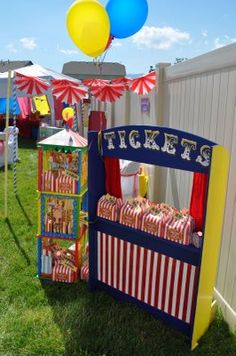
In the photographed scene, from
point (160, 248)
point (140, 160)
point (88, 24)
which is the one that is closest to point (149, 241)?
point (160, 248)

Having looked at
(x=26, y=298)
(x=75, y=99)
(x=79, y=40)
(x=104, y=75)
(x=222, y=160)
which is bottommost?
(x=26, y=298)

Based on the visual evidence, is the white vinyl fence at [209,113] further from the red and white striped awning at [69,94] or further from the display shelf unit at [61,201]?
the red and white striped awning at [69,94]

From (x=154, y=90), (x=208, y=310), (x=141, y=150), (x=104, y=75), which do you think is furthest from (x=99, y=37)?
(x=104, y=75)

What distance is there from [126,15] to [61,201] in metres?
2.58

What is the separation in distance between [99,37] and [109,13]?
604 millimetres

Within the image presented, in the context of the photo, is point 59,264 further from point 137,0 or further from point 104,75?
point 104,75

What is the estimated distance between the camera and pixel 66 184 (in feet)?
12.1

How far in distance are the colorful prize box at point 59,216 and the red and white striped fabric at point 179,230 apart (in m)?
1.18

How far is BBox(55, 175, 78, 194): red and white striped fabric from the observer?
3.69 metres

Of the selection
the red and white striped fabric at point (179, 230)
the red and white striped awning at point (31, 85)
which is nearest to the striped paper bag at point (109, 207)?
the red and white striped fabric at point (179, 230)

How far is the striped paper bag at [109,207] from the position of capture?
10.8 ft

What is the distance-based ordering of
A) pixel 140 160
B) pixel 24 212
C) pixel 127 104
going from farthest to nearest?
1. pixel 127 104
2. pixel 24 212
3. pixel 140 160

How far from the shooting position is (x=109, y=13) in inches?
183

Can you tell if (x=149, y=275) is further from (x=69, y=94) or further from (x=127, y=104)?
(x=127, y=104)
